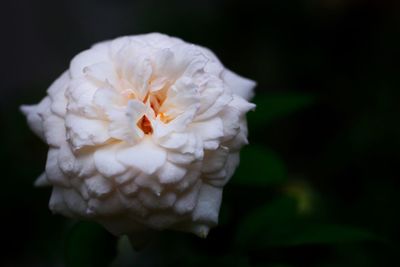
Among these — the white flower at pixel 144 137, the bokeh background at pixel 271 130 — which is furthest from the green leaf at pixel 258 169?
the white flower at pixel 144 137

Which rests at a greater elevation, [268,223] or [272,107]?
[272,107]

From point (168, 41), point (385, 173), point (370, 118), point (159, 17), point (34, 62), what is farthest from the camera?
point (34, 62)

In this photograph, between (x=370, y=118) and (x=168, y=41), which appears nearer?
(x=168, y=41)

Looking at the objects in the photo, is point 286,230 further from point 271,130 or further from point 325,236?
point 271,130

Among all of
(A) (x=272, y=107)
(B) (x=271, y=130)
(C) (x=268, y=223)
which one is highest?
(A) (x=272, y=107)

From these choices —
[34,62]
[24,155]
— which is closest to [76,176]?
[24,155]

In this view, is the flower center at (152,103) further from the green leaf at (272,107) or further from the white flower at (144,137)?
the green leaf at (272,107)

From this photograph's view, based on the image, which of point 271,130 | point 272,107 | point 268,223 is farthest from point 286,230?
point 271,130

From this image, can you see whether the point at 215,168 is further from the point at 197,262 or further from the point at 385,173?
the point at 385,173
